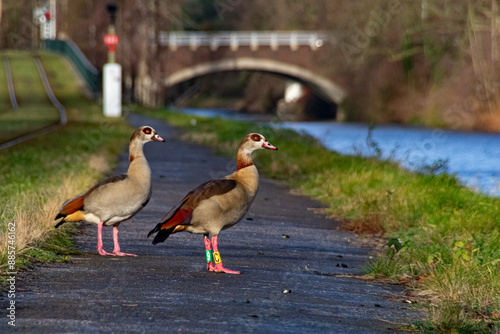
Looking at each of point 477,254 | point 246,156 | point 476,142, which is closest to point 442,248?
point 477,254

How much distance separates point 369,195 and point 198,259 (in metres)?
5.51

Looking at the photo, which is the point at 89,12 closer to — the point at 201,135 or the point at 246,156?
the point at 201,135

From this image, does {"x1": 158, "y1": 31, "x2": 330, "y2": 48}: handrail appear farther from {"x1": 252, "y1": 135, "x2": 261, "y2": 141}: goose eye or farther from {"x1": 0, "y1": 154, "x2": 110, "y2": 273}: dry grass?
{"x1": 252, "y1": 135, "x2": 261, "y2": 141}: goose eye

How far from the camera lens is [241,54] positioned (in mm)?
73438

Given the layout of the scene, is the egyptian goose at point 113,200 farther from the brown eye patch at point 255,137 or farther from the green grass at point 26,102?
the green grass at point 26,102

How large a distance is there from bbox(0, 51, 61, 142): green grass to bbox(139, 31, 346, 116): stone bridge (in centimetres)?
917

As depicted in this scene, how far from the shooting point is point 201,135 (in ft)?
94.2

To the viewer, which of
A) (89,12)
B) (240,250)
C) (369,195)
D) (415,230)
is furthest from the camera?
(89,12)

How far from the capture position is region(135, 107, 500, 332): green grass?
8.21m

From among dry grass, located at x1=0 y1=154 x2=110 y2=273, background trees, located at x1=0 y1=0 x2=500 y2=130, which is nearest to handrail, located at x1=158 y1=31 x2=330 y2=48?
background trees, located at x1=0 y1=0 x2=500 y2=130

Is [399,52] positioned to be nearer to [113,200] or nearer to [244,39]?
[244,39]

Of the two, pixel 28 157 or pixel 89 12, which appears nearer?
pixel 28 157

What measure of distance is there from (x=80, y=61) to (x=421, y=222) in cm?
5583

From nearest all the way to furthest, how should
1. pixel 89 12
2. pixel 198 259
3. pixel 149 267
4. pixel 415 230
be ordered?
pixel 149 267, pixel 198 259, pixel 415 230, pixel 89 12
